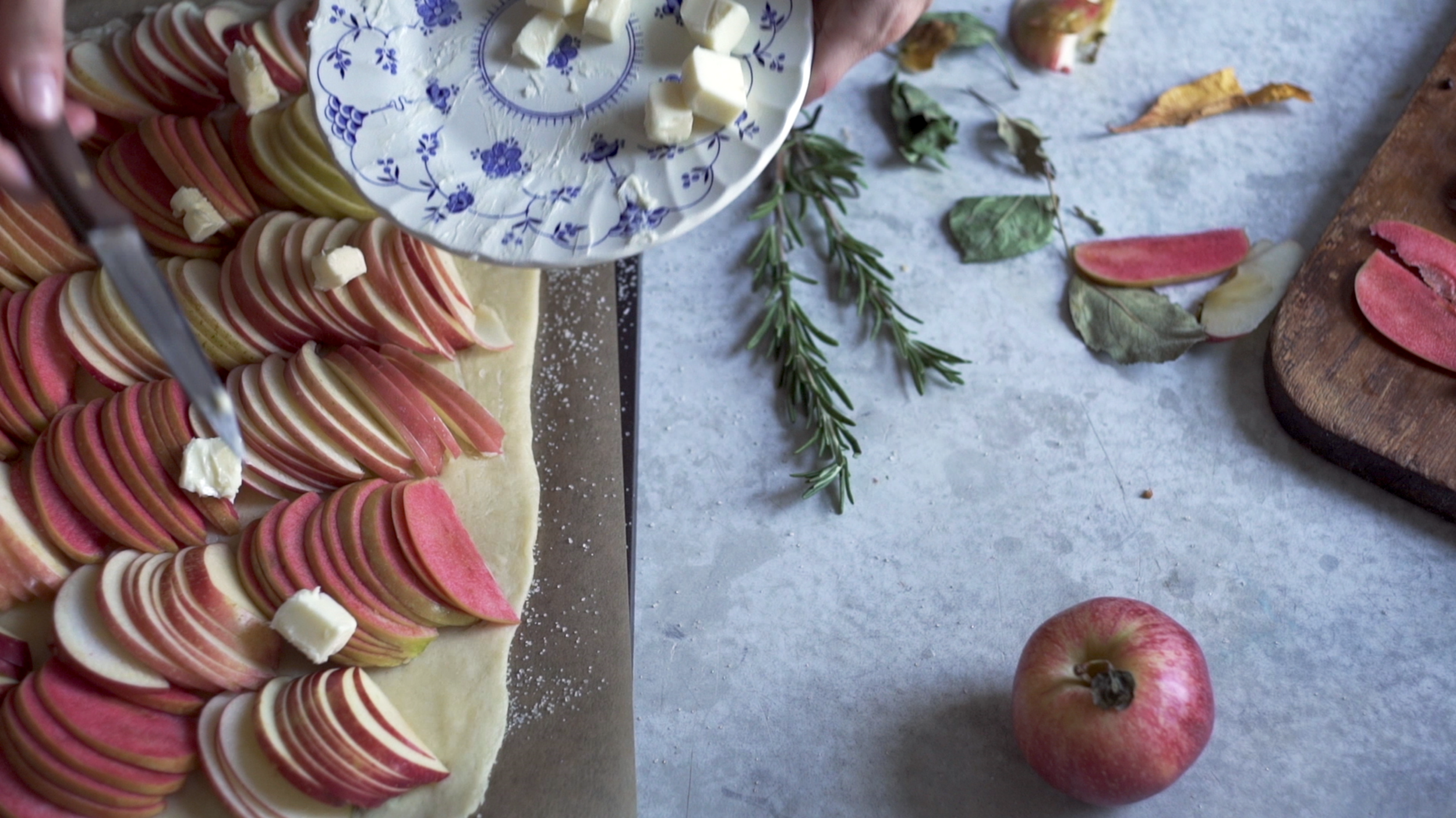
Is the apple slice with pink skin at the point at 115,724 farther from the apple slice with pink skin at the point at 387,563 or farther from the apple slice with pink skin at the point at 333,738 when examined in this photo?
the apple slice with pink skin at the point at 387,563

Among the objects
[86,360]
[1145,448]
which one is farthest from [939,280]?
[86,360]

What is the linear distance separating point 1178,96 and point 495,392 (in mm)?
1714

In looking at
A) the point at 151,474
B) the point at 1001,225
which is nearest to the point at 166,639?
the point at 151,474

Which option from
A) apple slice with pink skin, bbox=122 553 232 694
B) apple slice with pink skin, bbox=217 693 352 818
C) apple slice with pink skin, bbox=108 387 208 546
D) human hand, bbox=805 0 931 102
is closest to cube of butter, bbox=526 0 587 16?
human hand, bbox=805 0 931 102

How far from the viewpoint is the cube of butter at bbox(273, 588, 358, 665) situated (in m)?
1.72

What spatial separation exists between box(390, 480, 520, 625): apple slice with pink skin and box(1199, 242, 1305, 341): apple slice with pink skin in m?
1.55

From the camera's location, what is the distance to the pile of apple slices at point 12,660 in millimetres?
1723

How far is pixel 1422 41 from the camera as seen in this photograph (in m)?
2.57

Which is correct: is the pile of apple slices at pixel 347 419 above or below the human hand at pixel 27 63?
below

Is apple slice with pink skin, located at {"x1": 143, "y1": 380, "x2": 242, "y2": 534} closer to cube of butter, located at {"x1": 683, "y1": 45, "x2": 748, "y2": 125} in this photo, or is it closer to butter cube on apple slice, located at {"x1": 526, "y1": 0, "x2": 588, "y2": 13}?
butter cube on apple slice, located at {"x1": 526, "y1": 0, "x2": 588, "y2": 13}

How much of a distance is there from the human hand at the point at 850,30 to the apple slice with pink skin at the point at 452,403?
856mm

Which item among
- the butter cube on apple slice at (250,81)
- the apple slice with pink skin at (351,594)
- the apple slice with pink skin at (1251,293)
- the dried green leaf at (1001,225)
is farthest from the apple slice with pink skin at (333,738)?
the apple slice with pink skin at (1251,293)

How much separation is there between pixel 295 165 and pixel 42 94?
0.56m

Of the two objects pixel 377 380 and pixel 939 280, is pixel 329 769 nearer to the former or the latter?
pixel 377 380
